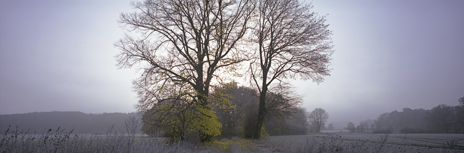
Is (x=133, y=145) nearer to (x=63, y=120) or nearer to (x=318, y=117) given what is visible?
(x=63, y=120)

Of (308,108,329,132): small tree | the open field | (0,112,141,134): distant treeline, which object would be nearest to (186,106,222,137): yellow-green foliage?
the open field

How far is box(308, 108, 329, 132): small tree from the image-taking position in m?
63.6

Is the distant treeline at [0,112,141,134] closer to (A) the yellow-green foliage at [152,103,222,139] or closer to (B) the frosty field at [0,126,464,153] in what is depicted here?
(A) the yellow-green foliage at [152,103,222,139]

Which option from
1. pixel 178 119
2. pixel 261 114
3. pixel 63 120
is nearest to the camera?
pixel 178 119

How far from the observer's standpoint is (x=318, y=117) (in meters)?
64.4

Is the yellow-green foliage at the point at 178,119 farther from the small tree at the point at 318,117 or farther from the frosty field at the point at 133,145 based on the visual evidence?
the small tree at the point at 318,117

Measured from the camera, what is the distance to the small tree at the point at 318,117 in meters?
63.6

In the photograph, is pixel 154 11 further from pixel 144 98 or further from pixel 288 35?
pixel 288 35

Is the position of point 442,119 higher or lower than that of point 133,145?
lower

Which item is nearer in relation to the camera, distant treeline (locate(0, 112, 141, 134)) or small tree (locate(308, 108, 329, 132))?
distant treeline (locate(0, 112, 141, 134))

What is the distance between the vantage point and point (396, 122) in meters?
63.5

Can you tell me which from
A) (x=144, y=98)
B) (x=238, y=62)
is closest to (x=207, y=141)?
(x=144, y=98)

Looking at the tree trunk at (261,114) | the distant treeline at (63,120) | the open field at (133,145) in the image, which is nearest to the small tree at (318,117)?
the distant treeline at (63,120)

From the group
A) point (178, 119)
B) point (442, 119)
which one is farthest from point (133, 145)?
point (442, 119)
